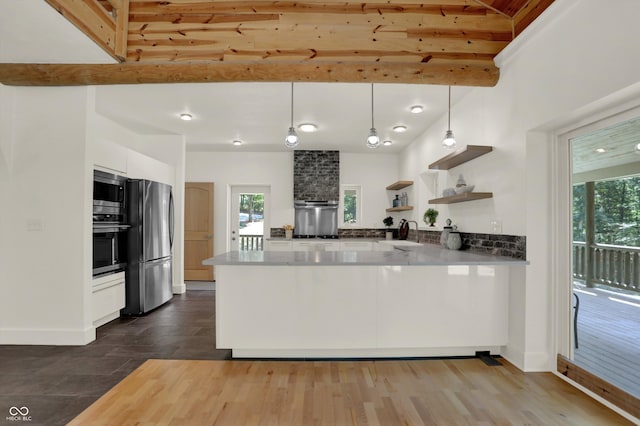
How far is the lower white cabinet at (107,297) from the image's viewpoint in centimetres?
345

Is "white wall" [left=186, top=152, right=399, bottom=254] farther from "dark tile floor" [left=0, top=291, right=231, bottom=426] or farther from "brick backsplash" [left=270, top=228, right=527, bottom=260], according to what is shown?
"dark tile floor" [left=0, top=291, right=231, bottom=426]

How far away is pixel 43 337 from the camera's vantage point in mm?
3105

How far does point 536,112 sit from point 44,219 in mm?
4539

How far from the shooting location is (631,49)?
174 centimetres

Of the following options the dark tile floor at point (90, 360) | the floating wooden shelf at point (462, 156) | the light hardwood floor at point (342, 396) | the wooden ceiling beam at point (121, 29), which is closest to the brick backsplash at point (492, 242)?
the floating wooden shelf at point (462, 156)

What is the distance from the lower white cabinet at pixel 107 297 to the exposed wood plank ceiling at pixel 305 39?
222 centimetres

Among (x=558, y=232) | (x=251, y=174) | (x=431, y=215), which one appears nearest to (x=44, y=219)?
(x=251, y=174)

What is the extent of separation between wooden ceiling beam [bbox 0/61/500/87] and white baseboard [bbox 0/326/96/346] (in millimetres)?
2432

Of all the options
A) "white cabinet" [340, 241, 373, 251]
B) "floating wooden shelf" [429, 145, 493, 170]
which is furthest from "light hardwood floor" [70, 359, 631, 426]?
"white cabinet" [340, 241, 373, 251]

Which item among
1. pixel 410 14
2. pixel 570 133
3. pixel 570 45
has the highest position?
pixel 410 14

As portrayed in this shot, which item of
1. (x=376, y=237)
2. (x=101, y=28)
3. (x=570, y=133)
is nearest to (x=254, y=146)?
(x=376, y=237)

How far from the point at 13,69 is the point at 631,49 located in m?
4.72

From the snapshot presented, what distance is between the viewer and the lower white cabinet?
3453 mm

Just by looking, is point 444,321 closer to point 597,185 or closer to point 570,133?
point 597,185
